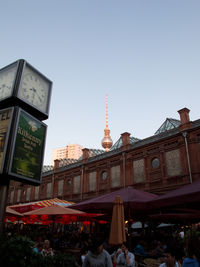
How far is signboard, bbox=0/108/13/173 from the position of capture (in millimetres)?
5113

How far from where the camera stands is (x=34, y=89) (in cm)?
667

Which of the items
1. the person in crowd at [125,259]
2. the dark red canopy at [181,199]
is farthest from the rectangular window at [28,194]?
the person in crowd at [125,259]

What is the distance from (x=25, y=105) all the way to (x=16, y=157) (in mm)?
1630

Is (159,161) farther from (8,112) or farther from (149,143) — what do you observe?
(8,112)

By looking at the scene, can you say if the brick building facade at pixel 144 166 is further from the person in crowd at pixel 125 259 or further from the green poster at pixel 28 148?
the green poster at pixel 28 148

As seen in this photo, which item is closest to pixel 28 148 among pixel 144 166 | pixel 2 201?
pixel 2 201

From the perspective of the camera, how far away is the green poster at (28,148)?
17.5ft

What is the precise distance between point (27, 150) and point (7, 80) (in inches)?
86.2

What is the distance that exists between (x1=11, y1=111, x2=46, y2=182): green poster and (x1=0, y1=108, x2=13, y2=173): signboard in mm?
221

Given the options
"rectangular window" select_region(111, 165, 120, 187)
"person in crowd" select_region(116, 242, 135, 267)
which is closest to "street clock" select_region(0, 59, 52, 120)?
"person in crowd" select_region(116, 242, 135, 267)

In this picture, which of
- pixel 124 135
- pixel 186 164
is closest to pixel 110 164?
pixel 124 135

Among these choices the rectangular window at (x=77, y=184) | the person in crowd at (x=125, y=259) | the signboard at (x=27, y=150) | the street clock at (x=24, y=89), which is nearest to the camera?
the signboard at (x=27, y=150)

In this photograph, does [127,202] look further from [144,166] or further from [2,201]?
[144,166]

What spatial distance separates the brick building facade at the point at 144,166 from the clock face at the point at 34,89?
13902mm
